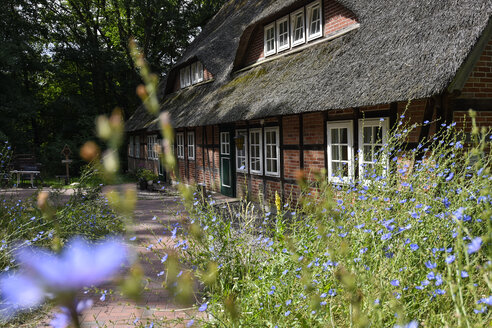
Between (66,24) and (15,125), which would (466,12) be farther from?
(66,24)

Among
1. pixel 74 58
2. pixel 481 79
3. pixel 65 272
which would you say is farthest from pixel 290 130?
pixel 74 58

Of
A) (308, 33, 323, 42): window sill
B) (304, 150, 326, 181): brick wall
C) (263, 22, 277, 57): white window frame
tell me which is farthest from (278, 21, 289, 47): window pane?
(304, 150, 326, 181): brick wall

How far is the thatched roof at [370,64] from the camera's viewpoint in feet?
15.9

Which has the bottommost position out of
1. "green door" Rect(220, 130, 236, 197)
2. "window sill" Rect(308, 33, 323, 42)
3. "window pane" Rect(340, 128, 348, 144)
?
"green door" Rect(220, 130, 236, 197)

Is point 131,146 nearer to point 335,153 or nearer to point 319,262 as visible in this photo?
point 335,153

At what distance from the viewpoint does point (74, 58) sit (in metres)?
22.0

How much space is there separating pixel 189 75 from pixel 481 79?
11.6m

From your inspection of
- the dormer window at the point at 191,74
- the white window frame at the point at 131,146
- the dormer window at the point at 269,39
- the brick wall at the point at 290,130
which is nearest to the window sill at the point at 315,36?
the dormer window at the point at 269,39

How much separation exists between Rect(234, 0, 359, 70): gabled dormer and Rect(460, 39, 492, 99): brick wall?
8.26 feet

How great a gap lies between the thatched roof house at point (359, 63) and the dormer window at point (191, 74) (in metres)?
2.90

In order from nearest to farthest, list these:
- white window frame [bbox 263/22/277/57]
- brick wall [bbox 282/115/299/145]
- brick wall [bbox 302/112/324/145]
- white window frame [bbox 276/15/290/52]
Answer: brick wall [bbox 302/112/324/145], brick wall [bbox 282/115/299/145], white window frame [bbox 276/15/290/52], white window frame [bbox 263/22/277/57]

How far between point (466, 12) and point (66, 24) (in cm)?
2275

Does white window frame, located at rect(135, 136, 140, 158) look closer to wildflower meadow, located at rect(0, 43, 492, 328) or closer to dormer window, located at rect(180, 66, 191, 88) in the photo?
dormer window, located at rect(180, 66, 191, 88)

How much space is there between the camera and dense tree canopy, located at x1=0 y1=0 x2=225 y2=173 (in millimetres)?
19375
